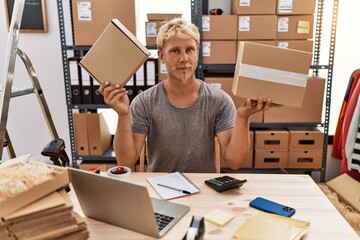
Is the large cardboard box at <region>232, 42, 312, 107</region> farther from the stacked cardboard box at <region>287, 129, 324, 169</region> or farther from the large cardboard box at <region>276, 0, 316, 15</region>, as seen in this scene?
the stacked cardboard box at <region>287, 129, 324, 169</region>

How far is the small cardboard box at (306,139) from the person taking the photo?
2529mm

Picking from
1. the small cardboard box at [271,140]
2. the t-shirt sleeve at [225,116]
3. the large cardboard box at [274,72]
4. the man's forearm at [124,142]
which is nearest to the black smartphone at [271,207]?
the large cardboard box at [274,72]

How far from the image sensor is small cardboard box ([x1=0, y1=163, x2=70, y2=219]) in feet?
2.35

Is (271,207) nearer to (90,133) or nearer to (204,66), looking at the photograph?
(204,66)

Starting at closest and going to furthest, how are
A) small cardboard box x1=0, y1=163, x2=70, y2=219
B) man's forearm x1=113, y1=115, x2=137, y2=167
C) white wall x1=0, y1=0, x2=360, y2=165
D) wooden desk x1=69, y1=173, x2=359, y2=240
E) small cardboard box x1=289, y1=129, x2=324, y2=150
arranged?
small cardboard box x1=0, y1=163, x2=70, y2=219 < wooden desk x1=69, y1=173, x2=359, y2=240 < man's forearm x1=113, y1=115, x2=137, y2=167 < small cardboard box x1=289, y1=129, x2=324, y2=150 < white wall x1=0, y1=0, x2=360, y2=165

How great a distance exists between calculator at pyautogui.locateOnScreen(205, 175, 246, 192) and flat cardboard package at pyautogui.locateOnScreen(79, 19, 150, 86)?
49cm

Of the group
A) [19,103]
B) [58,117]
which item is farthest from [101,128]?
[19,103]

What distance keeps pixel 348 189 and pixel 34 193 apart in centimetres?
232

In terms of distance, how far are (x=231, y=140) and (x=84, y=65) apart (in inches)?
27.5

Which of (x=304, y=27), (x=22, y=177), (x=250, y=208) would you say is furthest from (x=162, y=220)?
(x=304, y=27)

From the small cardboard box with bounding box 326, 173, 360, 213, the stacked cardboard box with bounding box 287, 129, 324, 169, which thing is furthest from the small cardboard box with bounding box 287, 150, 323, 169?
the small cardboard box with bounding box 326, 173, 360, 213

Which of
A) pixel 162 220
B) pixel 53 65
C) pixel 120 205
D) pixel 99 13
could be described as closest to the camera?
pixel 120 205

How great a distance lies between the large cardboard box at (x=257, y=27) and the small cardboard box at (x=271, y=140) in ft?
2.29

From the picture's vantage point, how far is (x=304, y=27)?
7.72 ft
